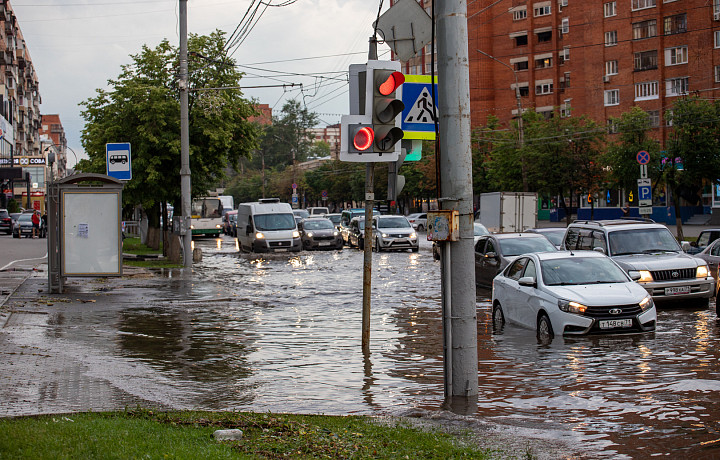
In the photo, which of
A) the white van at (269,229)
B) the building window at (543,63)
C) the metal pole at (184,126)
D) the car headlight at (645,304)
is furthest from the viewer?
the building window at (543,63)

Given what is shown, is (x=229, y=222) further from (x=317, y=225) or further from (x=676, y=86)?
(x=676, y=86)

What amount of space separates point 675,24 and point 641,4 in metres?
3.56

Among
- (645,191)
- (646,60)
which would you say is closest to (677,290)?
(645,191)

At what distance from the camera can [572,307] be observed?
1245 centimetres

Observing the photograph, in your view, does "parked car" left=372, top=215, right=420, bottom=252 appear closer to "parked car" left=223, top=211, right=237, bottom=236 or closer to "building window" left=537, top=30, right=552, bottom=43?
"parked car" left=223, top=211, right=237, bottom=236

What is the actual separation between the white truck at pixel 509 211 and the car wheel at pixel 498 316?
Answer: 90.8ft

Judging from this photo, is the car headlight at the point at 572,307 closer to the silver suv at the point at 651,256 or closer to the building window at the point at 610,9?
the silver suv at the point at 651,256

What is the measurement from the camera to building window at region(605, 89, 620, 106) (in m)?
70.8

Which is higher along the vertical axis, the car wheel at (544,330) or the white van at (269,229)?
the white van at (269,229)

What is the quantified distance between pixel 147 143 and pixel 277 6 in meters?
12.4

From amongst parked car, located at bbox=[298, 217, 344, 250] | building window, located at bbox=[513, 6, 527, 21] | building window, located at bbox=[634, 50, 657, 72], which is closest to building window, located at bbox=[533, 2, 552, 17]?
building window, located at bbox=[513, 6, 527, 21]

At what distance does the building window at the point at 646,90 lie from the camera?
222ft

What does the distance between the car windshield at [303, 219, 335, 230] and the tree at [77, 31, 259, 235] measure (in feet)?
28.9

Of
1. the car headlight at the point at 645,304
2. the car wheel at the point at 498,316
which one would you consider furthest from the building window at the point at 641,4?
the car headlight at the point at 645,304
